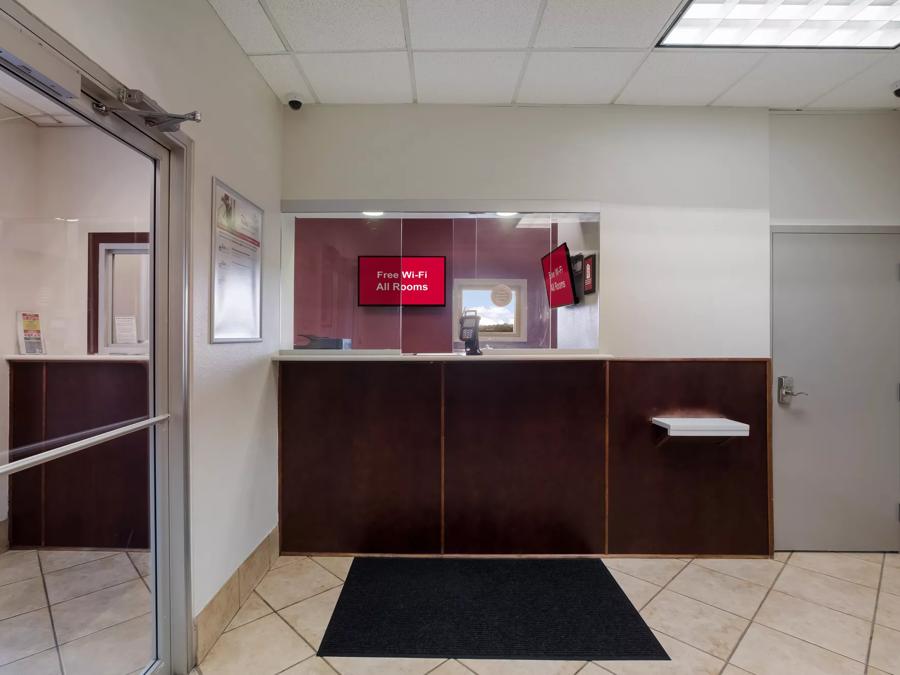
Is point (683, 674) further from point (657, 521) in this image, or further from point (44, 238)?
point (44, 238)

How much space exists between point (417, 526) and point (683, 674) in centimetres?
159

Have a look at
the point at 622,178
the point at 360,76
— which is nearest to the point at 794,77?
the point at 622,178

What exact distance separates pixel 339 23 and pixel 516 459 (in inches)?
109

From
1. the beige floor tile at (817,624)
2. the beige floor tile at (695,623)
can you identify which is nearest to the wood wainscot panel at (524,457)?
the beige floor tile at (695,623)

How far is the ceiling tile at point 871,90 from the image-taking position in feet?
7.73

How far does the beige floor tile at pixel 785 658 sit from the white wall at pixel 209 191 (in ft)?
8.58

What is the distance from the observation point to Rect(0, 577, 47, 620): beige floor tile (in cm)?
120

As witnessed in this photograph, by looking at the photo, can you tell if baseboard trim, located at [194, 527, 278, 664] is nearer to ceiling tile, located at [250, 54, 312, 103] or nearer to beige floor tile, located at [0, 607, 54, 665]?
beige floor tile, located at [0, 607, 54, 665]

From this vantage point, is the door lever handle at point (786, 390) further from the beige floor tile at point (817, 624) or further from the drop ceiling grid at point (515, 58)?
the drop ceiling grid at point (515, 58)

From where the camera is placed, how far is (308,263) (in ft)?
9.37

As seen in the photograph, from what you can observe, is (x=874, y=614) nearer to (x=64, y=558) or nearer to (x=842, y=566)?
(x=842, y=566)

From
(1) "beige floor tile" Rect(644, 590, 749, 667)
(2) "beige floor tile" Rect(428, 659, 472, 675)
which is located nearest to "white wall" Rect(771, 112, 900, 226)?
(1) "beige floor tile" Rect(644, 590, 749, 667)

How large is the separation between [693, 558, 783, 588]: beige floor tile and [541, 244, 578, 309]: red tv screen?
2.01 metres

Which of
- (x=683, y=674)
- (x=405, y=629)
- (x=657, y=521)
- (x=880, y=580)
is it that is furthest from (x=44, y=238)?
(x=880, y=580)
